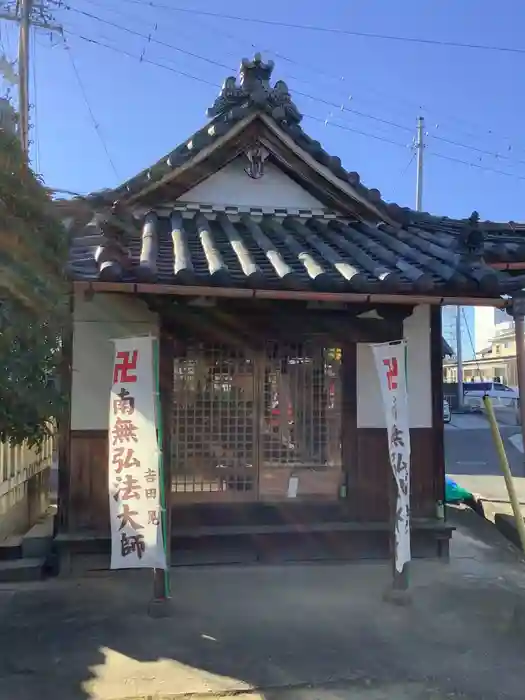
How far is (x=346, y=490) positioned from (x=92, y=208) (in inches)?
185

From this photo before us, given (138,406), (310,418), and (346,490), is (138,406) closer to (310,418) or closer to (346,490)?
Answer: (310,418)

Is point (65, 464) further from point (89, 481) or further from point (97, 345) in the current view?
point (97, 345)

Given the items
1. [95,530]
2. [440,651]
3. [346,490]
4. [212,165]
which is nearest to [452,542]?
[346,490]

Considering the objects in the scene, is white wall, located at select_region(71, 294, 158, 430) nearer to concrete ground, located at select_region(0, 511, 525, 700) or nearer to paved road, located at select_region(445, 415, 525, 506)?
concrete ground, located at select_region(0, 511, 525, 700)

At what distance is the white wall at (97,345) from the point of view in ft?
23.3

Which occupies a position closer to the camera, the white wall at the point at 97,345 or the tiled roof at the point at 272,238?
the tiled roof at the point at 272,238

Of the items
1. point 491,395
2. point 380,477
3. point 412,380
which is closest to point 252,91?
Result: point 412,380

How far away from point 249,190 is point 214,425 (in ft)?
10.5

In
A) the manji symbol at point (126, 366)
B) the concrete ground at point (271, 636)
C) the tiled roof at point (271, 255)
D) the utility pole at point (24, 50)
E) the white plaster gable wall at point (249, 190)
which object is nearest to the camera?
the concrete ground at point (271, 636)

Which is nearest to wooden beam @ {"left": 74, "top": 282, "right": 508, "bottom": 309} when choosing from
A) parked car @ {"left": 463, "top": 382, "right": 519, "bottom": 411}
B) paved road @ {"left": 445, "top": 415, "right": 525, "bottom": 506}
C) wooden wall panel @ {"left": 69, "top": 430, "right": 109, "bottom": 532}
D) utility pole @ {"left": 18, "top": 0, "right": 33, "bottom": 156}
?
wooden wall panel @ {"left": 69, "top": 430, "right": 109, "bottom": 532}

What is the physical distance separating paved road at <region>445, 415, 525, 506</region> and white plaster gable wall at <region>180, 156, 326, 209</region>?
6095 millimetres

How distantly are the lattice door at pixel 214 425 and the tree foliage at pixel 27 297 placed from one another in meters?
2.82

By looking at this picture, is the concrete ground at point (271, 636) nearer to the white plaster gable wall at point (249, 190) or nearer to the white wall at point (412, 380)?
the white wall at point (412, 380)

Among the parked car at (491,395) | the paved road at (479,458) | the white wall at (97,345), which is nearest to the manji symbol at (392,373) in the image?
the white wall at (97,345)
